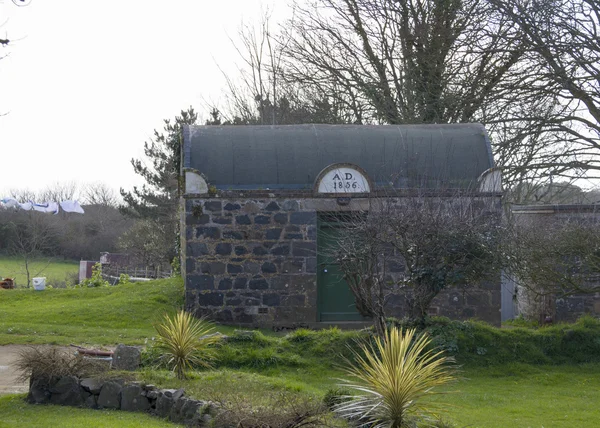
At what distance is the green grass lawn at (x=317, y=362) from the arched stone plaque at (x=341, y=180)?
3204 millimetres

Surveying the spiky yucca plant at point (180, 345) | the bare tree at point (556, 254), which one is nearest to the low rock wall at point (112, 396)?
the spiky yucca plant at point (180, 345)

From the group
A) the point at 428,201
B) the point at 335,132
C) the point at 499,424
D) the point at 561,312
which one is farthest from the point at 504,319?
the point at 499,424

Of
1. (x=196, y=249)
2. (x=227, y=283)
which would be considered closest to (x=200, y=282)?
(x=227, y=283)

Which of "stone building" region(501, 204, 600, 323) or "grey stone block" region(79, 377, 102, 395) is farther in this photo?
"stone building" region(501, 204, 600, 323)

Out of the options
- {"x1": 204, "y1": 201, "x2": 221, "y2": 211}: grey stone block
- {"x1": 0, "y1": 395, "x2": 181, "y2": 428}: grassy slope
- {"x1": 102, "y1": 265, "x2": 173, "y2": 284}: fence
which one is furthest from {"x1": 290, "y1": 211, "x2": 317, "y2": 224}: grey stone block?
{"x1": 102, "y1": 265, "x2": 173, "y2": 284}: fence

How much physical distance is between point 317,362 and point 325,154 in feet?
20.4

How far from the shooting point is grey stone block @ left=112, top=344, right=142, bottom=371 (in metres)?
9.95

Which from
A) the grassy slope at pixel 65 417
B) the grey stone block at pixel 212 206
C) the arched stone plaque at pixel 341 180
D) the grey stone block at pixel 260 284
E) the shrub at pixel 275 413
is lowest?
the grassy slope at pixel 65 417

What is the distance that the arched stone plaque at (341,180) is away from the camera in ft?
51.9

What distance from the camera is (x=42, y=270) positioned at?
37875mm

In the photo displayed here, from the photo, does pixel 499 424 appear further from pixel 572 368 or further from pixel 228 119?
pixel 228 119

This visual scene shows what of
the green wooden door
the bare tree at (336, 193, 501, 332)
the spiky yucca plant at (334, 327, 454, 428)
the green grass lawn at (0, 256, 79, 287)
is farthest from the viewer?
the green grass lawn at (0, 256, 79, 287)

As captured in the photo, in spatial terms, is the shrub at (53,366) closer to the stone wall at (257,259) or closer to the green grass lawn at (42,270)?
the stone wall at (257,259)

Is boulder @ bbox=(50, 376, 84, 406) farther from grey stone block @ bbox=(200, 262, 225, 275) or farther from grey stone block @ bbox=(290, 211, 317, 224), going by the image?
grey stone block @ bbox=(290, 211, 317, 224)
